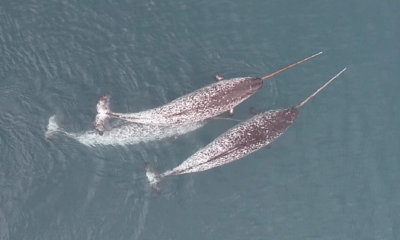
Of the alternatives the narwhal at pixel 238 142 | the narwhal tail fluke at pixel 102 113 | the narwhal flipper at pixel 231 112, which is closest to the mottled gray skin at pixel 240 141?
the narwhal at pixel 238 142

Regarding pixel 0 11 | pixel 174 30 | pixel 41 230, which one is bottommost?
pixel 41 230

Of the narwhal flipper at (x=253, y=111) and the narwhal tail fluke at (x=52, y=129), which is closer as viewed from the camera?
the narwhal tail fluke at (x=52, y=129)

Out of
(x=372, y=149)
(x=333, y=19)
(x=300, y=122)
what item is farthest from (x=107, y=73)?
(x=372, y=149)

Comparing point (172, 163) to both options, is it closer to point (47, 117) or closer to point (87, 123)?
point (87, 123)

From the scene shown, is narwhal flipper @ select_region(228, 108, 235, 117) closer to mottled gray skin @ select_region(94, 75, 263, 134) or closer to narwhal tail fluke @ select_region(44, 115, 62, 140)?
mottled gray skin @ select_region(94, 75, 263, 134)

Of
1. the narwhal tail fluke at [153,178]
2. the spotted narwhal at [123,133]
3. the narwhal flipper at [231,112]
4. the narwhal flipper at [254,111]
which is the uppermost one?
the spotted narwhal at [123,133]

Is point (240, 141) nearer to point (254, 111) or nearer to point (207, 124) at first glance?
point (254, 111)

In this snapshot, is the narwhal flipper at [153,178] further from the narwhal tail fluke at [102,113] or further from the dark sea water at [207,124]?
the narwhal tail fluke at [102,113]

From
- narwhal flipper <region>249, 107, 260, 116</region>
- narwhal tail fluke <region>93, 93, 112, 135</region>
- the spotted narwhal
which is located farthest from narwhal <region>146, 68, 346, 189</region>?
narwhal tail fluke <region>93, 93, 112, 135</region>
